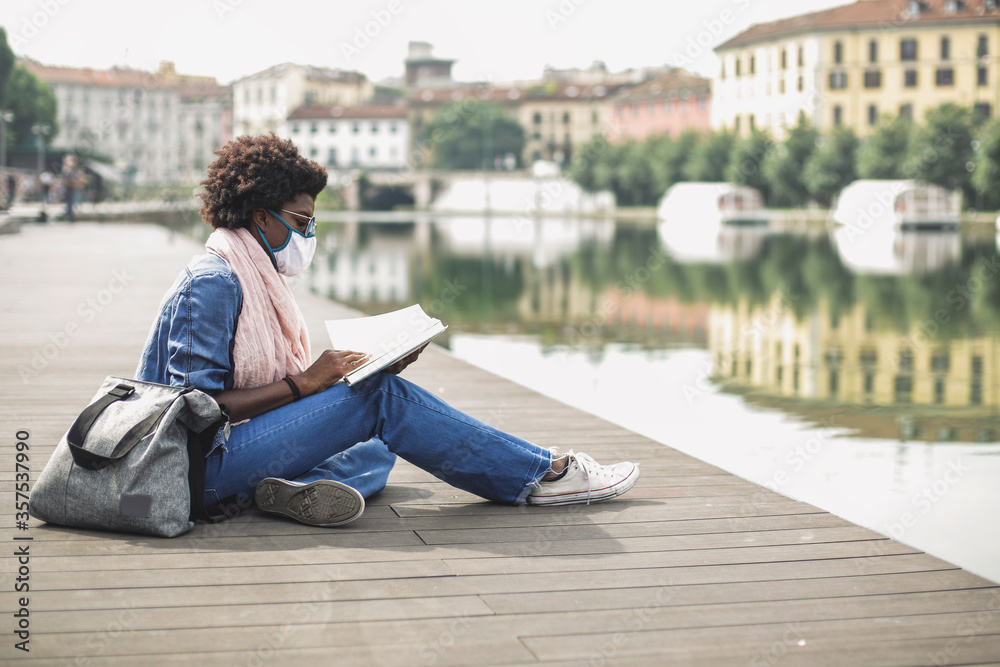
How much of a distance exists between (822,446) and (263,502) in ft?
14.4

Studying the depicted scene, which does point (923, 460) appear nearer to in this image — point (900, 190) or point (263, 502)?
point (263, 502)

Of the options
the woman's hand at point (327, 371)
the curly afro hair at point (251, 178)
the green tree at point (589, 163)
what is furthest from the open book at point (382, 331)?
the green tree at point (589, 163)

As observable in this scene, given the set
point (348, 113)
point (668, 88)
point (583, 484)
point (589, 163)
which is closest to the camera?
point (583, 484)

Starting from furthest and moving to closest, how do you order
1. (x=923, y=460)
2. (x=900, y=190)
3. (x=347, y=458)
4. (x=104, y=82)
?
(x=104, y=82), (x=900, y=190), (x=923, y=460), (x=347, y=458)

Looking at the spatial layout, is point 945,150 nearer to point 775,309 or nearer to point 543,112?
point 775,309

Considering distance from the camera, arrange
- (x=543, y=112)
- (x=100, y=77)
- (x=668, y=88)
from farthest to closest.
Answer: (x=100, y=77) → (x=543, y=112) → (x=668, y=88)

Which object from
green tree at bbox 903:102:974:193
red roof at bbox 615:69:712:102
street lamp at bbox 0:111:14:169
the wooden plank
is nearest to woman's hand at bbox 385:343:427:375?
the wooden plank

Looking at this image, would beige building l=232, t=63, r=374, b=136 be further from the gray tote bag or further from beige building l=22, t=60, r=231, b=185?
the gray tote bag

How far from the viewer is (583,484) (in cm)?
366

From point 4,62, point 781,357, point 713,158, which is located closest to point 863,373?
point 781,357

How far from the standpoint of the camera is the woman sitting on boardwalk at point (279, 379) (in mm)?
3199

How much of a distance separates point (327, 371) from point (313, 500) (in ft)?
1.23

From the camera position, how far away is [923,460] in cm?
657

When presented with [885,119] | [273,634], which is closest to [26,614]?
[273,634]
